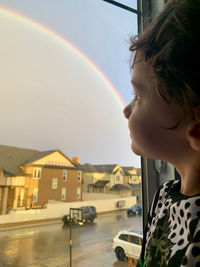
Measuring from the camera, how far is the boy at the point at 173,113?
362 millimetres

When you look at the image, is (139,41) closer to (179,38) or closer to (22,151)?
(179,38)

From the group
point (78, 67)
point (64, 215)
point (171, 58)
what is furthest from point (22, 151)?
point (171, 58)

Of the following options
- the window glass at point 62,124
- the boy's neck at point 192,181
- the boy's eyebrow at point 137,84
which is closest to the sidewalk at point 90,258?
the window glass at point 62,124

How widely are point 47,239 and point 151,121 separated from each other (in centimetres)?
63

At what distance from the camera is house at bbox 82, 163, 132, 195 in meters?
0.95

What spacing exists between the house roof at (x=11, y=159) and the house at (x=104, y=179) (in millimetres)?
268

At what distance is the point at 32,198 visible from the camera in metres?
→ 0.79

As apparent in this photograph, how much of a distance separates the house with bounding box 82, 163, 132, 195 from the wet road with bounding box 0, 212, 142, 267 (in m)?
0.12

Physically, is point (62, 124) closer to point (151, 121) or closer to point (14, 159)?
point (14, 159)

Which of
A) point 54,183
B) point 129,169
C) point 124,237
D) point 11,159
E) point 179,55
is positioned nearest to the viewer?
point 179,55

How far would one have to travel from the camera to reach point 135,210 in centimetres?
107

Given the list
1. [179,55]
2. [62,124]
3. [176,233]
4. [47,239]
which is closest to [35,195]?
[47,239]

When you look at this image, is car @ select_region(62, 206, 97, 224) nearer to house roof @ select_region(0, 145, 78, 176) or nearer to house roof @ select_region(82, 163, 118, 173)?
house roof @ select_region(82, 163, 118, 173)

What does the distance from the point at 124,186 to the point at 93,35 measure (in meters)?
0.82
